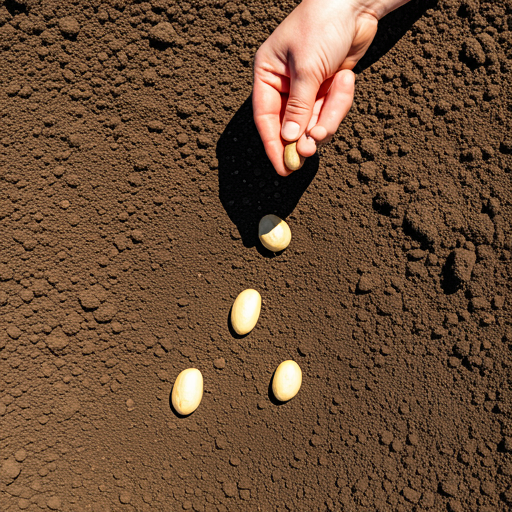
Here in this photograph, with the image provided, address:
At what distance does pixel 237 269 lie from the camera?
1.67 metres

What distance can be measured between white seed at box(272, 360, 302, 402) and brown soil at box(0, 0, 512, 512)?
0.06 m

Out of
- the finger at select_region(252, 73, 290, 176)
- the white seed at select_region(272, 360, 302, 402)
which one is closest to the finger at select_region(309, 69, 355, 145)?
the finger at select_region(252, 73, 290, 176)

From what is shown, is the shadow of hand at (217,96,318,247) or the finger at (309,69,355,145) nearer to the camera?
the finger at (309,69,355,145)

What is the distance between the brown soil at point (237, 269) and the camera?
1.54m

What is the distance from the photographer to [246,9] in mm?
1522

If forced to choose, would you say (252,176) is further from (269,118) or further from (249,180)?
(269,118)

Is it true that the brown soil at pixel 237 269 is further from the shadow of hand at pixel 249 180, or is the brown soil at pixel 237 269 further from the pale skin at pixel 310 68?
the pale skin at pixel 310 68

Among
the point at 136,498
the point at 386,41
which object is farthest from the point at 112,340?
the point at 386,41

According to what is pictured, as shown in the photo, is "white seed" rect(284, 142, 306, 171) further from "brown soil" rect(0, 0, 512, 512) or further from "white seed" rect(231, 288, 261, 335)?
"white seed" rect(231, 288, 261, 335)

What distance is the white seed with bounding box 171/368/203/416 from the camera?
1.63 metres

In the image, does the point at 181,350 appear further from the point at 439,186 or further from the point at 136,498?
the point at 439,186

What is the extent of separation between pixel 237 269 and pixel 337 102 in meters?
0.78

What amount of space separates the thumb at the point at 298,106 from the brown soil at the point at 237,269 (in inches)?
10.5

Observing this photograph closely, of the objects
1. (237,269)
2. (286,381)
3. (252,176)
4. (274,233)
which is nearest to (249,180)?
(252,176)
